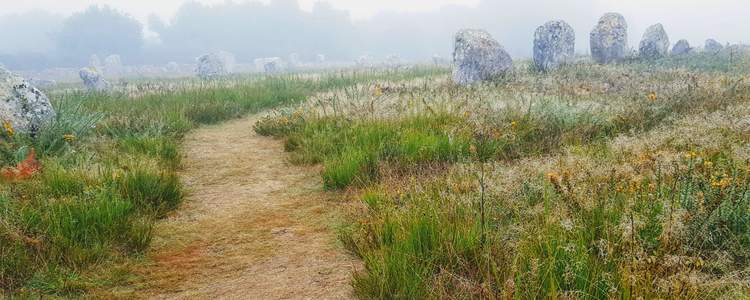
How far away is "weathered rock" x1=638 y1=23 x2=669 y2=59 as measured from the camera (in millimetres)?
26328

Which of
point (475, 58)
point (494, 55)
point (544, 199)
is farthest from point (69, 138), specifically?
point (494, 55)

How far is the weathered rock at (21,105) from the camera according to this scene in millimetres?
7227

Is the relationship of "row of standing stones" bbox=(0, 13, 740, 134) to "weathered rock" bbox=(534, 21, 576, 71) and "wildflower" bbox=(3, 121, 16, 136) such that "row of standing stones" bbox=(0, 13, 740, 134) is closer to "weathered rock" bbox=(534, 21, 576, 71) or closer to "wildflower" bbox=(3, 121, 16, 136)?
"weathered rock" bbox=(534, 21, 576, 71)

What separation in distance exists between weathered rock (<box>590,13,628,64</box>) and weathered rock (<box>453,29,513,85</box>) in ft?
34.1

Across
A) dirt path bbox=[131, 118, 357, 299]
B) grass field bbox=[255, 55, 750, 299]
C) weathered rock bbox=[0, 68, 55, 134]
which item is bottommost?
dirt path bbox=[131, 118, 357, 299]

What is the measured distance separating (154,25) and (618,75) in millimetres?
147300

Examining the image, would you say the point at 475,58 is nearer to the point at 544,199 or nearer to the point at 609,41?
the point at 609,41

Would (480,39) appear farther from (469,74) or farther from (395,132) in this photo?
(395,132)

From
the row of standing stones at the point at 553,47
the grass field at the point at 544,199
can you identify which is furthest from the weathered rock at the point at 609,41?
the grass field at the point at 544,199

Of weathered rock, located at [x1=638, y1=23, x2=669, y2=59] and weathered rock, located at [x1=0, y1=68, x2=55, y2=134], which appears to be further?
weathered rock, located at [x1=638, y1=23, x2=669, y2=59]

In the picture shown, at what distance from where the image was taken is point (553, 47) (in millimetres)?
21203

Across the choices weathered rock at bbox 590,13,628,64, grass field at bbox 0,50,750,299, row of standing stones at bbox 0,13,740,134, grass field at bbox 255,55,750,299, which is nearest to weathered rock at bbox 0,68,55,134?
row of standing stones at bbox 0,13,740,134

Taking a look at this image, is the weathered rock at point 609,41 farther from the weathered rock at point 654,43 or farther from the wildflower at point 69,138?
the wildflower at point 69,138

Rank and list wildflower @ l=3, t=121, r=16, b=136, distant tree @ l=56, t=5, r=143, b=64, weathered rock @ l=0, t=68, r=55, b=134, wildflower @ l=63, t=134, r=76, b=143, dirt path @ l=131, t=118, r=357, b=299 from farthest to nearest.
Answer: distant tree @ l=56, t=5, r=143, b=64, weathered rock @ l=0, t=68, r=55, b=134, wildflower @ l=63, t=134, r=76, b=143, wildflower @ l=3, t=121, r=16, b=136, dirt path @ l=131, t=118, r=357, b=299
